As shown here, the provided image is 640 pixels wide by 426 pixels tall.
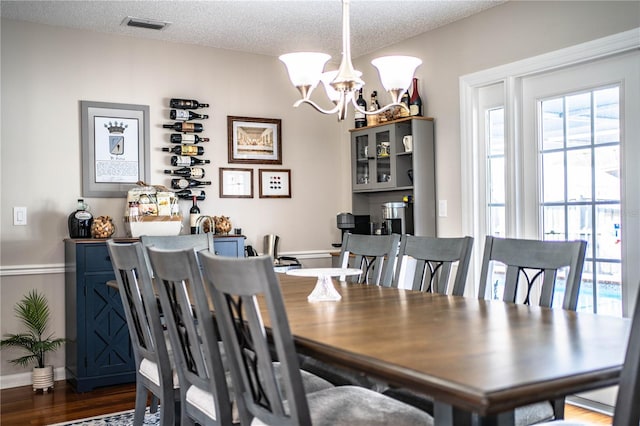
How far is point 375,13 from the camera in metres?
4.30

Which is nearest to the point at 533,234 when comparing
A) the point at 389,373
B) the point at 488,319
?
the point at 488,319

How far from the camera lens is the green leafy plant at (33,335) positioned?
163 inches

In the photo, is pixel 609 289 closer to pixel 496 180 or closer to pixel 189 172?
pixel 496 180

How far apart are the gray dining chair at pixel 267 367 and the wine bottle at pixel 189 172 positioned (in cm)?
302

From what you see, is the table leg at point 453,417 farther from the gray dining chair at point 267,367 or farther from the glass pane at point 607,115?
the glass pane at point 607,115

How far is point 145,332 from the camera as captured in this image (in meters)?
2.51

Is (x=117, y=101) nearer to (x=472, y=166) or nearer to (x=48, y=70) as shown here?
(x=48, y=70)

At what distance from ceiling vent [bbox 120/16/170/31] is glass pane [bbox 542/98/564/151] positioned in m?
2.67

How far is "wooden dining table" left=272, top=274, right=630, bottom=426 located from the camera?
1.19 m

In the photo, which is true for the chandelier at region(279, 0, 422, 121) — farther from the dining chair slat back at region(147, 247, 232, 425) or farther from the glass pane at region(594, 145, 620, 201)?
the glass pane at region(594, 145, 620, 201)

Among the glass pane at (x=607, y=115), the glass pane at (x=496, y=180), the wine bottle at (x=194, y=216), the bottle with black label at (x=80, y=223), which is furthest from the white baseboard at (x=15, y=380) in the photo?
the glass pane at (x=607, y=115)

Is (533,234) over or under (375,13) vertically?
under

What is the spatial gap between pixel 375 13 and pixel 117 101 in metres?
2.02

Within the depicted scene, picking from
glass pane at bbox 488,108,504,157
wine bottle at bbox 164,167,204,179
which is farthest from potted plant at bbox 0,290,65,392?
glass pane at bbox 488,108,504,157
